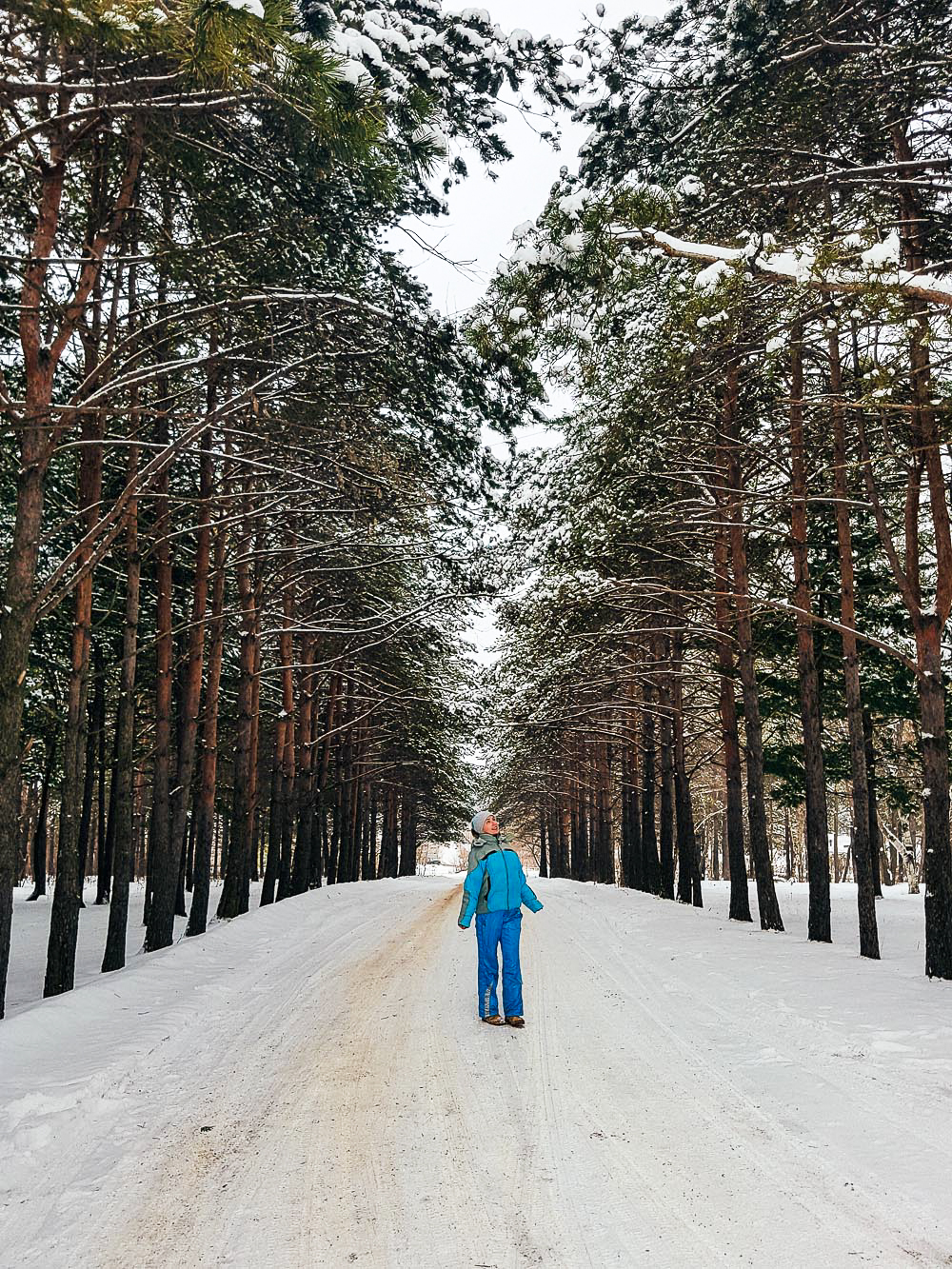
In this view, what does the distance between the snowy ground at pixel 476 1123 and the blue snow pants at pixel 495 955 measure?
0.33 m

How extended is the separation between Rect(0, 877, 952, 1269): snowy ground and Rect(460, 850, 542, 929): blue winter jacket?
3.31ft

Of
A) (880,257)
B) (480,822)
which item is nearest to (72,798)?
(480,822)

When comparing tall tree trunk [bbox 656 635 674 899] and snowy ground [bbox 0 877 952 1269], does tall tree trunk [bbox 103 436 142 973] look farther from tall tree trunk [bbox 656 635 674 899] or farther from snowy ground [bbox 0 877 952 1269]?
tall tree trunk [bbox 656 635 674 899]

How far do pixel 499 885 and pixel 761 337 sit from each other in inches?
233

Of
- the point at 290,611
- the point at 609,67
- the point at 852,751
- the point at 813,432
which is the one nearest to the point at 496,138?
the point at 609,67

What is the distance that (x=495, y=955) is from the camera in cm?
704

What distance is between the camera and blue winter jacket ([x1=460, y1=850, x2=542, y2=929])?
708 cm

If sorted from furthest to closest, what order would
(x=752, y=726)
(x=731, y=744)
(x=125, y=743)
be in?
(x=731, y=744)
(x=752, y=726)
(x=125, y=743)

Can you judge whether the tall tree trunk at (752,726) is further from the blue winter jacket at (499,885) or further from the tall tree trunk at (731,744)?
the blue winter jacket at (499,885)

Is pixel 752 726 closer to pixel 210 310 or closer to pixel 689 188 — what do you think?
pixel 689 188

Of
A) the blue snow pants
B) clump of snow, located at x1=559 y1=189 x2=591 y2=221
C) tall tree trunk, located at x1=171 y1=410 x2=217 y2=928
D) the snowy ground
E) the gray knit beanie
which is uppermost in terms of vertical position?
clump of snow, located at x1=559 y1=189 x2=591 y2=221

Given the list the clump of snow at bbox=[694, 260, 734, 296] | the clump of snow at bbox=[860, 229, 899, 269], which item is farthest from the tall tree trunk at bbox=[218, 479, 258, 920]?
the clump of snow at bbox=[860, 229, 899, 269]

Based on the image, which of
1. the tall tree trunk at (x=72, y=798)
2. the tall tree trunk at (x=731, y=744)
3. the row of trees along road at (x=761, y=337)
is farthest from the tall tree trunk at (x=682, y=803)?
the tall tree trunk at (x=72, y=798)

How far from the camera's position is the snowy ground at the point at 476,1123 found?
3.33 metres
